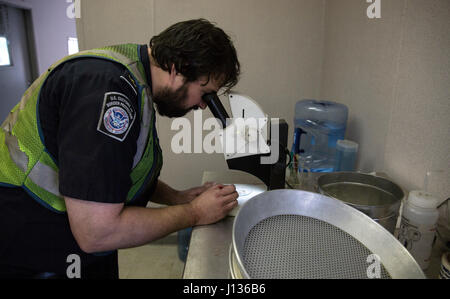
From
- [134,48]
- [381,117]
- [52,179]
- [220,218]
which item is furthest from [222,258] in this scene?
[381,117]

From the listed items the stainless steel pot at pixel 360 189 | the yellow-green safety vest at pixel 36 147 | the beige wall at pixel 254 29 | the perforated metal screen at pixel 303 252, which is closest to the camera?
the perforated metal screen at pixel 303 252

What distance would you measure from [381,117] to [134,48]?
3.45 feet

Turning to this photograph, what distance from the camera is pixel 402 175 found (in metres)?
1.17

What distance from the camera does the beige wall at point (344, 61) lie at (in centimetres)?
102

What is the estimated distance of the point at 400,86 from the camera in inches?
46.9

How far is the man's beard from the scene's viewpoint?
41.2 inches

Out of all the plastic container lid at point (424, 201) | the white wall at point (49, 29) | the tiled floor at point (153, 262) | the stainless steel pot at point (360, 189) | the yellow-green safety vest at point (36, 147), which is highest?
the white wall at point (49, 29)

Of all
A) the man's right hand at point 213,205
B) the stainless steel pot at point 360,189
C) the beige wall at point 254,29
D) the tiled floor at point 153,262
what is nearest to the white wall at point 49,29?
the beige wall at point 254,29

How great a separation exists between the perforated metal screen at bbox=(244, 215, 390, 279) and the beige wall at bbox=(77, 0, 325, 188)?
1741 millimetres

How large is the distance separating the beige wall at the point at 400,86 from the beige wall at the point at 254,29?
1.41ft

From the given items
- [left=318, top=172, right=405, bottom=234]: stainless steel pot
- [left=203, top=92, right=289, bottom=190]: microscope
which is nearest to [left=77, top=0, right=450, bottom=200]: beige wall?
[left=318, top=172, right=405, bottom=234]: stainless steel pot

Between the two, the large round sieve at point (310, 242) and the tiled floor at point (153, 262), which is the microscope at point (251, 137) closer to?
the large round sieve at point (310, 242)

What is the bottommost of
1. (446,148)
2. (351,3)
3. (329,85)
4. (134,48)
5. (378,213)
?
(378,213)

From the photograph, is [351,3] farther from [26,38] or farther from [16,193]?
[26,38]
